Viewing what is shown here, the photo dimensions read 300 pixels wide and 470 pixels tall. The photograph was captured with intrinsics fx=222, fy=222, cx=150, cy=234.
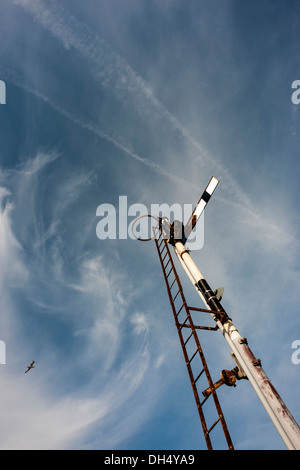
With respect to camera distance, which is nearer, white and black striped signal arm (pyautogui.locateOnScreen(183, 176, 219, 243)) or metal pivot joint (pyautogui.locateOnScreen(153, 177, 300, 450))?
metal pivot joint (pyautogui.locateOnScreen(153, 177, 300, 450))

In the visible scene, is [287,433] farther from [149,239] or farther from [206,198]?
[149,239]

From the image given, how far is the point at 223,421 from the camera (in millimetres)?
3822

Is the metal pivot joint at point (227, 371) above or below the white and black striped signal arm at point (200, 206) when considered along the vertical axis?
below

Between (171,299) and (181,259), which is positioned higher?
(181,259)

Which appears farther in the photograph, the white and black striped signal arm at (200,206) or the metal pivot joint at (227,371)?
the white and black striped signal arm at (200,206)

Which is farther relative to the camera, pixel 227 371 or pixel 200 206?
pixel 200 206

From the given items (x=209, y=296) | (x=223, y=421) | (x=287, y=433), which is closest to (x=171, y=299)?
(x=209, y=296)

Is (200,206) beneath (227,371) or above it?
above

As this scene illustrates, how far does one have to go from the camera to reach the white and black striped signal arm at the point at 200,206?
757cm

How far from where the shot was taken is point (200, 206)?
7.89m

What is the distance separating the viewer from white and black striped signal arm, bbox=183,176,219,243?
24.8 ft

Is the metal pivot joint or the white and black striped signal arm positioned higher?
the white and black striped signal arm
